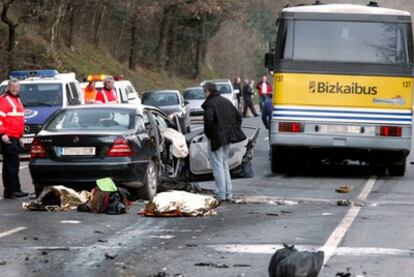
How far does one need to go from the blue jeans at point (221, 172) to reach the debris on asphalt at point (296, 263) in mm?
5696

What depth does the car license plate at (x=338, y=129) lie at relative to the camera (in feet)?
56.7

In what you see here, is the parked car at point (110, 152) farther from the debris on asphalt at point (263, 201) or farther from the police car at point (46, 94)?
the police car at point (46, 94)

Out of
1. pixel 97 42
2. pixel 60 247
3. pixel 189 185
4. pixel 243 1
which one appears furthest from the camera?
pixel 243 1

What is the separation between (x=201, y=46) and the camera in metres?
63.7

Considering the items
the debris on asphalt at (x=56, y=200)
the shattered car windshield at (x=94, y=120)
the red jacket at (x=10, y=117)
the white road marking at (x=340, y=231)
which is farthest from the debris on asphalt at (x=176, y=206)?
the red jacket at (x=10, y=117)

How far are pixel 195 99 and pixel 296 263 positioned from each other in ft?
115

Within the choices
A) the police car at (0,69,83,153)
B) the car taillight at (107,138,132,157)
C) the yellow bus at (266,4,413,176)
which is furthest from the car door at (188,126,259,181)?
the police car at (0,69,83,153)

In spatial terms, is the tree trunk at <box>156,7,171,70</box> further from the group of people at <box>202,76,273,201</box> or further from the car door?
the group of people at <box>202,76,273,201</box>

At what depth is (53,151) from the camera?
1323cm

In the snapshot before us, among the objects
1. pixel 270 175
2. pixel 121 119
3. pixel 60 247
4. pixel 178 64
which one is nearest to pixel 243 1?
pixel 178 64

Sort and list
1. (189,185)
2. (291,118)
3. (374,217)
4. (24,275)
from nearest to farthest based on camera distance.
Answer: (24,275) < (374,217) < (189,185) < (291,118)

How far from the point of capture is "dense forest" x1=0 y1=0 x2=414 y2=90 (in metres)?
38.8

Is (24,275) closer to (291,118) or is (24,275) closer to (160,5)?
(291,118)

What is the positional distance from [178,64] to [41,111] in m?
40.8
